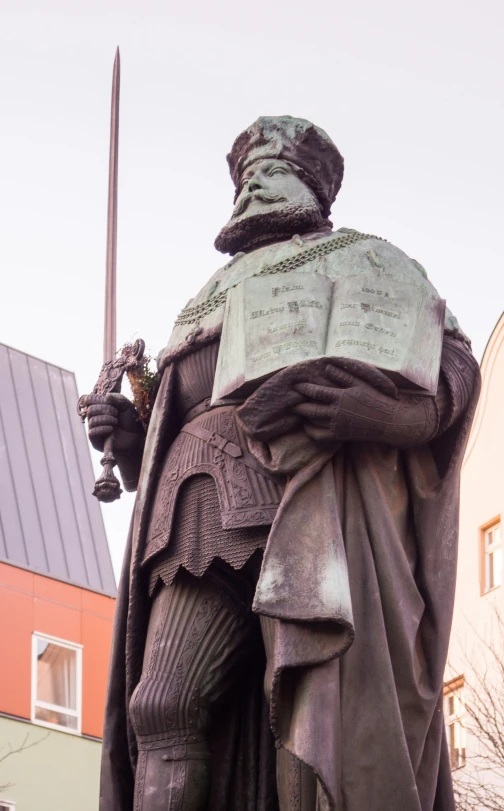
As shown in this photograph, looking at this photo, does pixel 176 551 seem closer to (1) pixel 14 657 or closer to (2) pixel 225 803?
(2) pixel 225 803

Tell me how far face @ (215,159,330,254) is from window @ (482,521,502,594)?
59.5 feet

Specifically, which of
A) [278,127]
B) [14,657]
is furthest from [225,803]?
[14,657]

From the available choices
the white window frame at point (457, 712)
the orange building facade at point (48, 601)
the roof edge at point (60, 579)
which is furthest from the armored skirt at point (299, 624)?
the roof edge at point (60, 579)

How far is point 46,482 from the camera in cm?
2984

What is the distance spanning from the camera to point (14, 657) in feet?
89.9

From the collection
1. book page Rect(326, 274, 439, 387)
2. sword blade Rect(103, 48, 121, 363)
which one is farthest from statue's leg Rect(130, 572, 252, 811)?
sword blade Rect(103, 48, 121, 363)

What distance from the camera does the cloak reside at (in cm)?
689

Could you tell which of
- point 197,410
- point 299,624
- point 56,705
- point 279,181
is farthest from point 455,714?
point 299,624

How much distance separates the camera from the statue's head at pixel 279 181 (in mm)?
8203

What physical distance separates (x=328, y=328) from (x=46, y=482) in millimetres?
22812

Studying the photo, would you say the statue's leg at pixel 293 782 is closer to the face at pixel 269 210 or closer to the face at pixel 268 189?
the face at pixel 269 210

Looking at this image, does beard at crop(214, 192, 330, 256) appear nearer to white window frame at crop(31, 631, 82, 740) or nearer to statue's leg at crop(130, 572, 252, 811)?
statue's leg at crop(130, 572, 252, 811)

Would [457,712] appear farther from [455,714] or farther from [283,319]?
[283,319]

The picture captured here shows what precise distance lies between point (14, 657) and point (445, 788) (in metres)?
20.4
